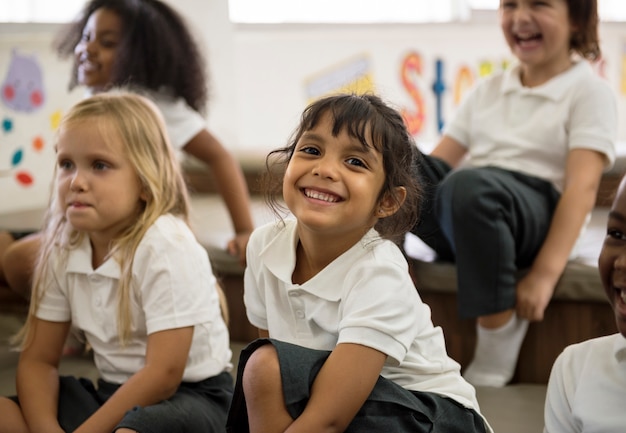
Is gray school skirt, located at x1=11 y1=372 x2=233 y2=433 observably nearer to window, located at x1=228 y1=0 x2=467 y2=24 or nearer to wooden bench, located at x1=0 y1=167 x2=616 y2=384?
wooden bench, located at x1=0 y1=167 x2=616 y2=384

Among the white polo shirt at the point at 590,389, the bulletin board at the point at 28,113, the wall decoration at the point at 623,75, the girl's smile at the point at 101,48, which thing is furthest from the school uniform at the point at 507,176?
the wall decoration at the point at 623,75

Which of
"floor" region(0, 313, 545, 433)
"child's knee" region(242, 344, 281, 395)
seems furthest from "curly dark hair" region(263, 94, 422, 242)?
"floor" region(0, 313, 545, 433)

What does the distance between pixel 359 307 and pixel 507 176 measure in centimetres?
72

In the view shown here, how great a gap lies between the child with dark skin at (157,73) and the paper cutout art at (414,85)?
6.36ft

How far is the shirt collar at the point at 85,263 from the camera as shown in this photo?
1.37 meters

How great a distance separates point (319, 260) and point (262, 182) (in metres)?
0.17

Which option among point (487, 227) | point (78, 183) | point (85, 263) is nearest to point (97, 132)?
point (78, 183)

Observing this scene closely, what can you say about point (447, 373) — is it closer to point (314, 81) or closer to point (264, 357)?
point (264, 357)

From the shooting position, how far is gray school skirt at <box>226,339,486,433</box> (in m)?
1.07

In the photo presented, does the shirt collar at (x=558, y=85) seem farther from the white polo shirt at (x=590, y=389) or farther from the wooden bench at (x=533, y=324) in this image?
the white polo shirt at (x=590, y=389)

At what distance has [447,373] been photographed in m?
Result: 1.18

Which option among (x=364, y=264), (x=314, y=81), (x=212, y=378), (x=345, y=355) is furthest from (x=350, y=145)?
(x=314, y=81)

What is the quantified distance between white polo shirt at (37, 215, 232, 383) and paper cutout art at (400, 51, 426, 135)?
100 inches

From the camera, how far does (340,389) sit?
3.48ft
